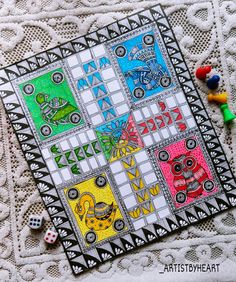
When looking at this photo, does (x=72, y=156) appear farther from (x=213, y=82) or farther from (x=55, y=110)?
(x=213, y=82)

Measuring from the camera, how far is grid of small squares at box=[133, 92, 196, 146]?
3.52 ft

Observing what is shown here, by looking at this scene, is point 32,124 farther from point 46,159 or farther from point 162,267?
point 162,267

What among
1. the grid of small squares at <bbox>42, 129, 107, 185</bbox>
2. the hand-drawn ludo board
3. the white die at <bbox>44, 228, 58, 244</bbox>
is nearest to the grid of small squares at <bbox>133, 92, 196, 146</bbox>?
the hand-drawn ludo board

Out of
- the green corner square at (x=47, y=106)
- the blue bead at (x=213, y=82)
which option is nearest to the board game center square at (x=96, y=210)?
the green corner square at (x=47, y=106)

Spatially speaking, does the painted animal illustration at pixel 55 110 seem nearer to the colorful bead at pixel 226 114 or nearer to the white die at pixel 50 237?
the white die at pixel 50 237

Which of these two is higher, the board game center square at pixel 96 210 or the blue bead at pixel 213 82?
the blue bead at pixel 213 82

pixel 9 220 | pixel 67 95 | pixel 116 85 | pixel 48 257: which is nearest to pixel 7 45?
pixel 67 95

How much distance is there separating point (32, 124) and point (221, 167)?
1.78ft

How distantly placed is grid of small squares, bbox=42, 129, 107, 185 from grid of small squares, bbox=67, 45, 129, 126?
0.06 meters

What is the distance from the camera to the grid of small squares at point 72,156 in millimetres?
1061

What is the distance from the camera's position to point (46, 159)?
41.8 inches

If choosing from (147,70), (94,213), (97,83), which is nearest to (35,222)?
(94,213)

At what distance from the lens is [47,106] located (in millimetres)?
1061

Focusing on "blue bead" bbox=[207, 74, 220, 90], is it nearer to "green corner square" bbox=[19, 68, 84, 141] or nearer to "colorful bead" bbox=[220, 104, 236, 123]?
"colorful bead" bbox=[220, 104, 236, 123]
